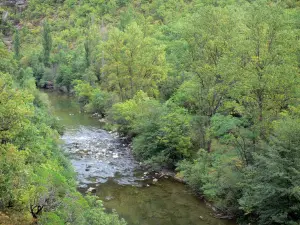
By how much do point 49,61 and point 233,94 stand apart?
62.6 m

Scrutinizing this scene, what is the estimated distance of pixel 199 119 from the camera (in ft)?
102

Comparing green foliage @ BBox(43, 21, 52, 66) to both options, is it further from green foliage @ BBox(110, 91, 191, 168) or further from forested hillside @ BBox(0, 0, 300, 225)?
green foliage @ BBox(110, 91, 191, 168)

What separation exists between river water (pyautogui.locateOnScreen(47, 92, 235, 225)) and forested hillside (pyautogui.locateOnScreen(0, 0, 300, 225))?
52.2 inches

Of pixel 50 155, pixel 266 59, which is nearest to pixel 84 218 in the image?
pixel 50 155

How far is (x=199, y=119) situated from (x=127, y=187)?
28.5 feet

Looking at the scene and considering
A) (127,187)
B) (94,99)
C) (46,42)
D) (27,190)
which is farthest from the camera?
(46,42)

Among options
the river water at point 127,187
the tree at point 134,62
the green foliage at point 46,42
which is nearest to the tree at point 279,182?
the river water at point 127,187

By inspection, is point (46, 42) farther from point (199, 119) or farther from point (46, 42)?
point (199, 119)

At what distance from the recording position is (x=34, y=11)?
12356 centimetres

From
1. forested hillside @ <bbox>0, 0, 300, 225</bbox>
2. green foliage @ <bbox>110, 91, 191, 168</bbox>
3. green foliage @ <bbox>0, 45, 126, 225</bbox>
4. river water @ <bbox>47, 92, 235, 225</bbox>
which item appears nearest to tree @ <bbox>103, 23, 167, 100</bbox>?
forested hillside @ <bbox>0, 0, 300, 225</bbox>

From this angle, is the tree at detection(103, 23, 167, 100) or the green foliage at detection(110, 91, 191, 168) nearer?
the green foliage at detection(110, 91, 191, 168)

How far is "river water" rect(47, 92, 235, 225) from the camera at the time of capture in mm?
23234

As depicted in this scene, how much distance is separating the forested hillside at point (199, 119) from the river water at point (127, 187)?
4.35 ft

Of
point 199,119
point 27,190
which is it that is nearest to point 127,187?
point 199,119
